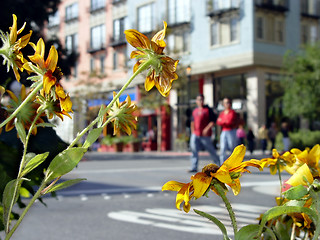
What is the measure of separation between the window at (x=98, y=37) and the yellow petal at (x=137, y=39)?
40.2 m

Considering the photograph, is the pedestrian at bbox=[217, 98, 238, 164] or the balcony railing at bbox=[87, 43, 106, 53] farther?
the balcony railing at bbox=[87, 43, 106, 53]

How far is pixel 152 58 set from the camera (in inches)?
39.8

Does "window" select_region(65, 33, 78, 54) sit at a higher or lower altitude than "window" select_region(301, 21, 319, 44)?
higher

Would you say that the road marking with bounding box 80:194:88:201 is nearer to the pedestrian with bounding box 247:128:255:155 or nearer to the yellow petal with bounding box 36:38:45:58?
the yellow petal with bounding box 36:38:45:58

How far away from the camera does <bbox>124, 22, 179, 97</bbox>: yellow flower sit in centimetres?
100

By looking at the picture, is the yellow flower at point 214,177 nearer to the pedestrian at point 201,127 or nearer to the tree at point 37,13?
the pedestrian at point 201,127

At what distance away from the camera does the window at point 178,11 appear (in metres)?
32.8

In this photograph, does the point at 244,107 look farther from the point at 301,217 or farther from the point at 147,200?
the point at 301,217

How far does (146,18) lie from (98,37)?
7.01m

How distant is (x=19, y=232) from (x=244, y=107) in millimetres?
25105

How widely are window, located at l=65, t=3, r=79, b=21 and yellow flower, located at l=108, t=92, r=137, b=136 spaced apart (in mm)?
44578

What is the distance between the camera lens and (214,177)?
991 mm

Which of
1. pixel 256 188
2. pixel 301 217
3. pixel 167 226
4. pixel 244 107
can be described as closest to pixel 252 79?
pixel 244 107

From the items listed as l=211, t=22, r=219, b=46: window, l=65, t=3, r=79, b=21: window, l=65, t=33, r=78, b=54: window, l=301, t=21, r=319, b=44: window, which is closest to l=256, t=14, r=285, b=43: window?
l=301, t=21, r=319, b=44: window
